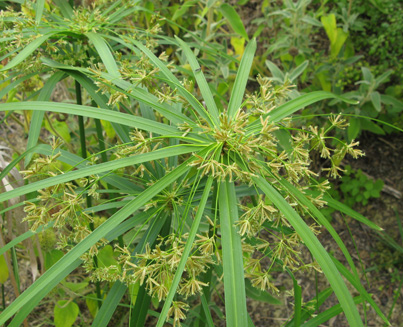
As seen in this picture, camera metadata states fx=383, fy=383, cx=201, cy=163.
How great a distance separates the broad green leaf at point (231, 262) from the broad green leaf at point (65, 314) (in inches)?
39.4

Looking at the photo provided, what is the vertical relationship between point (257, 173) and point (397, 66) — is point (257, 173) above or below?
Result: below

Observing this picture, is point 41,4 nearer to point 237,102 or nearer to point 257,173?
point 237,102

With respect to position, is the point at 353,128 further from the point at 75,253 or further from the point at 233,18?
the point at 75,253

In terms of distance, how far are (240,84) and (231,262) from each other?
46 cm

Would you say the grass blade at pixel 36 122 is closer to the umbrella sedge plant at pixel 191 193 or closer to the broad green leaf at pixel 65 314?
the umbrella sedge plant at pixel 191 193

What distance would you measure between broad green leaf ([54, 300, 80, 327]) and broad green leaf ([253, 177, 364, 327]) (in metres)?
1.08

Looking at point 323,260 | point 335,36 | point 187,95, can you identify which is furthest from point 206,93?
point 335,36

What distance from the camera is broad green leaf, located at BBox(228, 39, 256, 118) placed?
923 millimetres

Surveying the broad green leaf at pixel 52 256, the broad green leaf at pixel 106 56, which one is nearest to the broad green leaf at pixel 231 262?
the broad green leaf at pixel 106 56

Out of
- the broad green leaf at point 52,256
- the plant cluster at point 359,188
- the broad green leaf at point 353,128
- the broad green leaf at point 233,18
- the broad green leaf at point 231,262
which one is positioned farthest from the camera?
the plant cluster at point 359,188

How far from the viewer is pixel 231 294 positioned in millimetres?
688

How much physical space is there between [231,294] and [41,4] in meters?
0.95

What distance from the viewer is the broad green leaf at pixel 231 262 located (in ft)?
2.23

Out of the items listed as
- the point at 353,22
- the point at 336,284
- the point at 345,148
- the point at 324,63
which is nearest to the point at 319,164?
the point at 324,63
